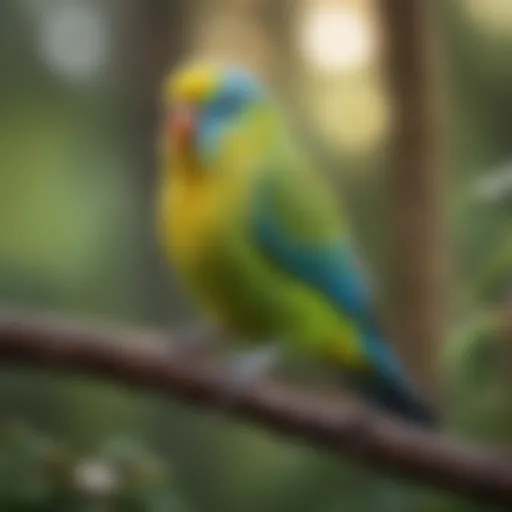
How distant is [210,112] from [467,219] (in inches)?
7.8

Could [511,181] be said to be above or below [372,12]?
below

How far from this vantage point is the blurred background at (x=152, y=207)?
0.91 m

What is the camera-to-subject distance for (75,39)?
100cm

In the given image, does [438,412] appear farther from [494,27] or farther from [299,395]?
[494,27]

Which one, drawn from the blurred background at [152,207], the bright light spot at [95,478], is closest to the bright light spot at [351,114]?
the blurred background at [152,207]

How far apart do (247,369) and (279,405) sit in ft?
0.12

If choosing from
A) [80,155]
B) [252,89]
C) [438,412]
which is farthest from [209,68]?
[438,412]

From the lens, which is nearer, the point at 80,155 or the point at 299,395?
the point at 299,395

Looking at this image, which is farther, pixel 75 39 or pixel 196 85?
pixel 75 39

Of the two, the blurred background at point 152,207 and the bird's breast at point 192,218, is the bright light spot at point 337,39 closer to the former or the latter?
the blurred background at point 152,207

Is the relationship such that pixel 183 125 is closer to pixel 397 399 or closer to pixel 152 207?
pixel 152 207

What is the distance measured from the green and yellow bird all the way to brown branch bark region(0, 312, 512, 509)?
3 cm

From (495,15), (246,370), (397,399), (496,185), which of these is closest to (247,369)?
(246,370)

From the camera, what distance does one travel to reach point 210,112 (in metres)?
0.87
